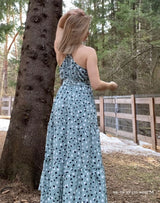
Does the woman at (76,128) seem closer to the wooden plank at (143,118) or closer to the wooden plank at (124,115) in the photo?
the wooden plank at (143,118)

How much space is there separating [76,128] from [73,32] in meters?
0.73

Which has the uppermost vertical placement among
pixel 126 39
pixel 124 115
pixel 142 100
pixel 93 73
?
pixel 126 39

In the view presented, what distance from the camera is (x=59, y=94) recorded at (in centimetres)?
193

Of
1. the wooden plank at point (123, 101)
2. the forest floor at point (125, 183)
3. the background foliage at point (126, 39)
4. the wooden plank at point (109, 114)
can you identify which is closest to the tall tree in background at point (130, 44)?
the background foliage at point (126, 39)

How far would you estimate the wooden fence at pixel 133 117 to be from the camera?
5.57 meters

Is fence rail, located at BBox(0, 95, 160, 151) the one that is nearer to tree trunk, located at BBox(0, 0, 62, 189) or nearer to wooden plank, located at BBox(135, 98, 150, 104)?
wooden plank, located at BBox(135, 98, 150, 104)

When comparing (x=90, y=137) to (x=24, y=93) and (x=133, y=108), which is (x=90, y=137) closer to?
(x=24, y=93)

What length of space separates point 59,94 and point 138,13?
6.90 metres

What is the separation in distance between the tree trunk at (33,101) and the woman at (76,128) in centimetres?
81

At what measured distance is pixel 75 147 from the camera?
180 centimetres

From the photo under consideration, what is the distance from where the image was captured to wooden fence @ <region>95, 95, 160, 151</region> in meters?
5.57

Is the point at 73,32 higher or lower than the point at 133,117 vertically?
higher

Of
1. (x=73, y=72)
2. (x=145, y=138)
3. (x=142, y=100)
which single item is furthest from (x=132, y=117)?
(x=73, y=72)

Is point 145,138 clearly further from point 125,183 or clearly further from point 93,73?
point 93,73
